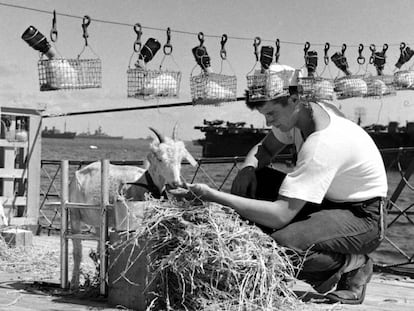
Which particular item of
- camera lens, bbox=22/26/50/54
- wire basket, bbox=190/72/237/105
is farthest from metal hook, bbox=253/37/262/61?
camera lens, bbox=22/26/50/54

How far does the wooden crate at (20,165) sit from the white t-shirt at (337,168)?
4654 mm

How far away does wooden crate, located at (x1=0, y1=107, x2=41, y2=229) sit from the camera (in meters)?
7.64

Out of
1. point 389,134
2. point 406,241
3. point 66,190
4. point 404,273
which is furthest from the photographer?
point 389,134

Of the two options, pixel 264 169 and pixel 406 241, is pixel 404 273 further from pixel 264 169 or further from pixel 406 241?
pixel 406 241

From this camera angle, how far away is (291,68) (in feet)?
12.9

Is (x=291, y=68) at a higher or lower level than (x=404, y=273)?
higher

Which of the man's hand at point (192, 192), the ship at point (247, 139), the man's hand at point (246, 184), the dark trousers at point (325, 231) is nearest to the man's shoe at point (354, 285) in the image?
the dark trousers at point (325, 231)

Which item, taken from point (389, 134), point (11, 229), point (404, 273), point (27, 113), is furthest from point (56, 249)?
point (389, 134)

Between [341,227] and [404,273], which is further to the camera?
[404,273]

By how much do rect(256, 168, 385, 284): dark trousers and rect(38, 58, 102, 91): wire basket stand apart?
2.84 m

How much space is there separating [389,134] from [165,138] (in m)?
32.9

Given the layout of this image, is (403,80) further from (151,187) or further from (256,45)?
(151,187)

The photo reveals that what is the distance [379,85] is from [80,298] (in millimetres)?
5473

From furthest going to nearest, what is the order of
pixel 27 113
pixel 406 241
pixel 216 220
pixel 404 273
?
pixel 406 241 < pixel 27 113 < pixel 404 273 < pixel 216 220
